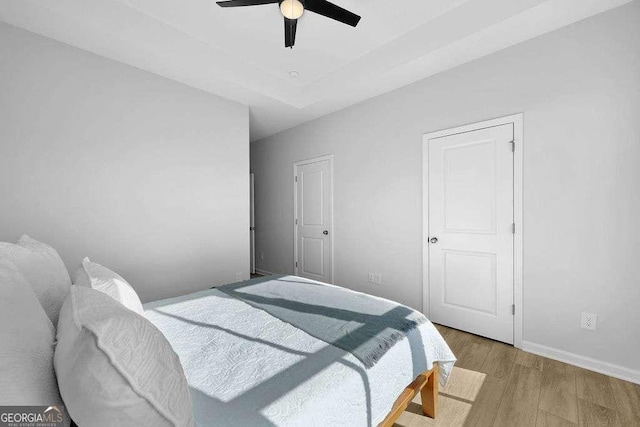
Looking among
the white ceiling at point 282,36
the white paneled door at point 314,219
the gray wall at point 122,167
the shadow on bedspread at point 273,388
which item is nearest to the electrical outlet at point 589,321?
the shadow on bedspread at point 273,388

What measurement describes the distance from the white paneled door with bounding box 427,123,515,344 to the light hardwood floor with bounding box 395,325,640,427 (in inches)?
17.8

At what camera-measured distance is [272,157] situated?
16.1 feet

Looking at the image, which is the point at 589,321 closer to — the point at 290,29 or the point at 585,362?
the point at 585,362

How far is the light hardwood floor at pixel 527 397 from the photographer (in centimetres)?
157

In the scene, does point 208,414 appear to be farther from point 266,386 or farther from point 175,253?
point 175,253

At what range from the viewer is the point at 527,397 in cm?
175

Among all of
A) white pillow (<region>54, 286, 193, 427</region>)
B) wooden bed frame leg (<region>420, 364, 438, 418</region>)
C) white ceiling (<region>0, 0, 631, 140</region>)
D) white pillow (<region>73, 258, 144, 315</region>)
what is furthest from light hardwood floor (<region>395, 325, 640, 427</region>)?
white ceiling (<region>0, 0, 631, 140</region>)

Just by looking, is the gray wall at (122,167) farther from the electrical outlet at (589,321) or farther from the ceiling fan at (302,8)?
the electrical outlet at (589,321)

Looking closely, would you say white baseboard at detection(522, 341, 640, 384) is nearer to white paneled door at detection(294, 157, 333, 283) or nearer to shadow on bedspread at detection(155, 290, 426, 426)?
shadow on bedspread at detection(155, 290, 426, 426)

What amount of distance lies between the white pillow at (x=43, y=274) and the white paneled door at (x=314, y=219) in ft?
10.2

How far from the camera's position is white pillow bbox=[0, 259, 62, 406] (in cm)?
49

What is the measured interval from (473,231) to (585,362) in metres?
1.26

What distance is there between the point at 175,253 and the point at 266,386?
244cm

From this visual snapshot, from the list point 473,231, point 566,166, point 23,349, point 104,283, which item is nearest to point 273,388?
point 23,349
